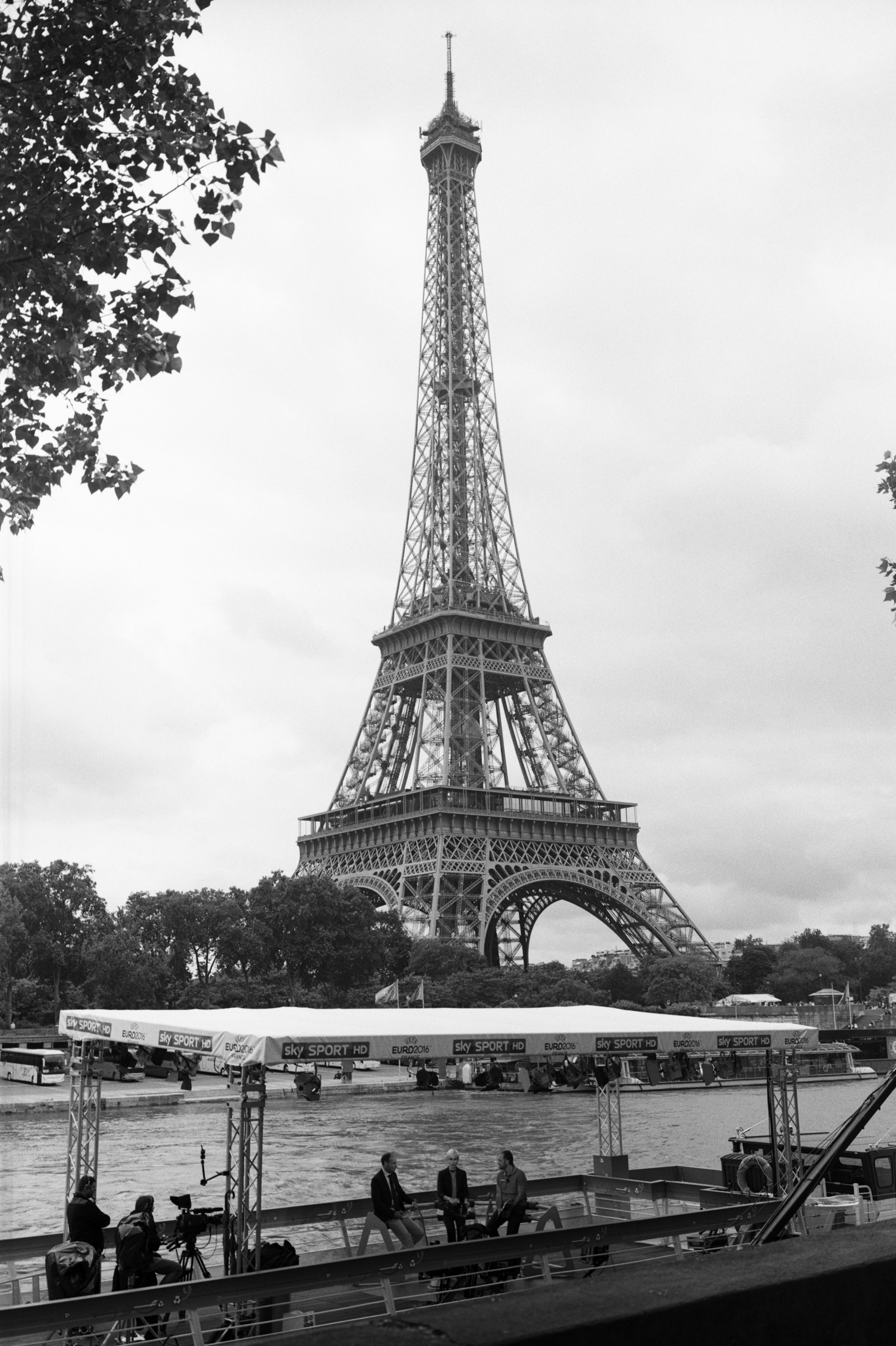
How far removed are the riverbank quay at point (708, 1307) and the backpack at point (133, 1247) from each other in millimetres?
7823

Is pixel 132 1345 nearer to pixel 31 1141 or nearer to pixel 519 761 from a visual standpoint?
pixel 31 1141

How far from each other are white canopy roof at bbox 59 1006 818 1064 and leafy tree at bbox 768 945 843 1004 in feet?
340

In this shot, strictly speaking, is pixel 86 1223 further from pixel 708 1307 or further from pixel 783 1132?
pixel 708 1307

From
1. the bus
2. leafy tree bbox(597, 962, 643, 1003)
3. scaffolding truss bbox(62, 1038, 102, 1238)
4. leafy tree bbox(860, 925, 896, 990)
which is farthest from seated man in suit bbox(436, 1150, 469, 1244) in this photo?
leafy tree bbox(860, 925, 896, 990)

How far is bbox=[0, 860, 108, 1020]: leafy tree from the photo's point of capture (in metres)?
73.7

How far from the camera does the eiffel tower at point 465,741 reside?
7925 centimetres

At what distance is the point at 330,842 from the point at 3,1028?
26929 mm

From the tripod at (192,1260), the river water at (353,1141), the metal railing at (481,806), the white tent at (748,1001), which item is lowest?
the river water at (353,1141)

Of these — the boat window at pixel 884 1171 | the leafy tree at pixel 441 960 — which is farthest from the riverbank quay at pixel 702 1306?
the leafy tree at pixel 441 960

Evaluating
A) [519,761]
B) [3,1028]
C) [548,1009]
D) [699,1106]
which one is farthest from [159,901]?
[548,1009]

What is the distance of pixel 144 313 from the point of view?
1130 cm

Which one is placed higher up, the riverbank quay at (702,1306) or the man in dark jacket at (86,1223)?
the riverbank quay at (702,1306)

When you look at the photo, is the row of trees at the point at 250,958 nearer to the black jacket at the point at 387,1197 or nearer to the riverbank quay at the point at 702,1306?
the black jacket at the point at 387,1197

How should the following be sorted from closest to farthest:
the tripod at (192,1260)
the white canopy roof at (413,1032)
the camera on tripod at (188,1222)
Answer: the tripod at (192,1260), the camera on tripod at (188,1222), the white canopy roof at (413,1032)
